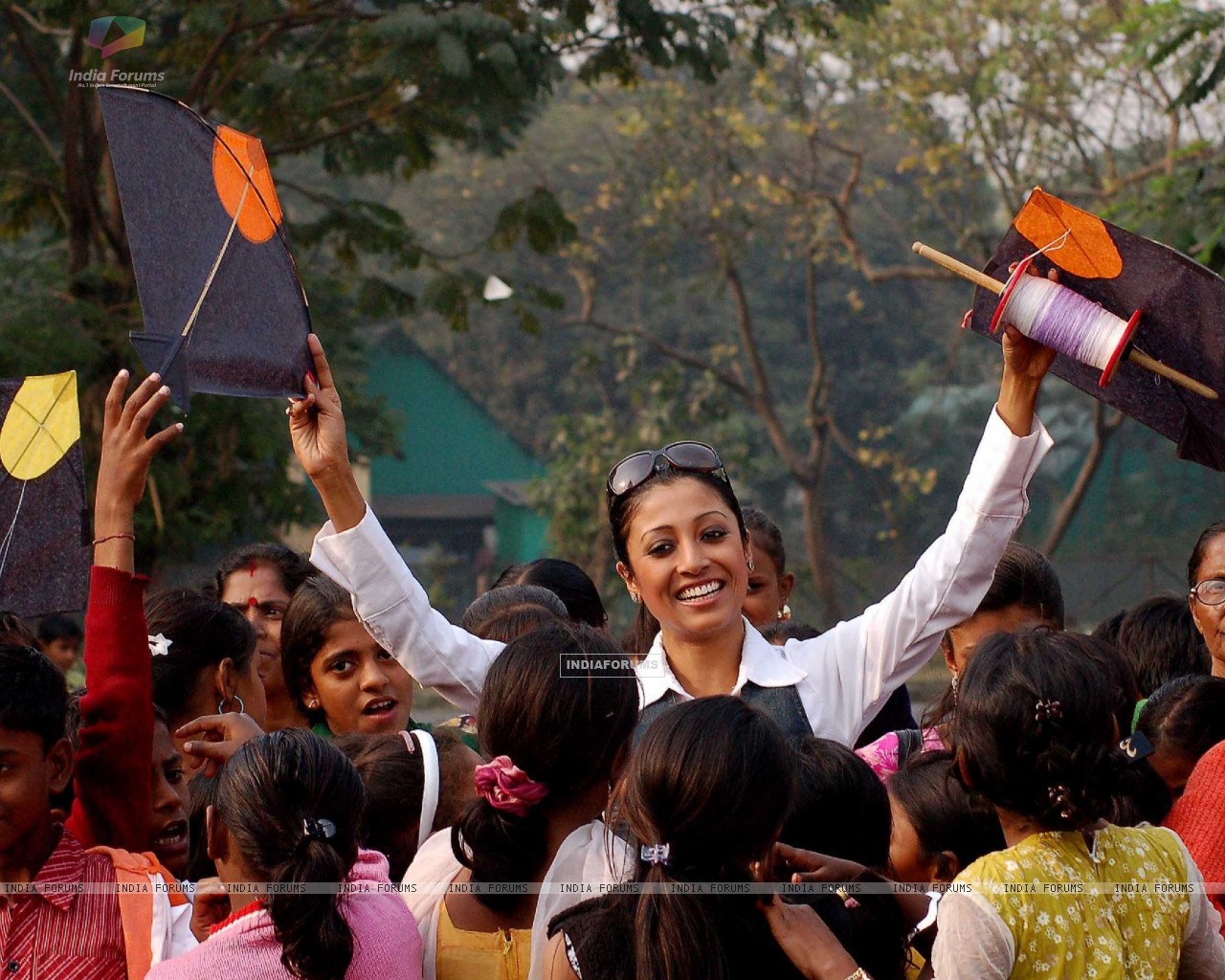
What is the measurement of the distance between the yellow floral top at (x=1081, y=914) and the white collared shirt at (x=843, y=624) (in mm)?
608

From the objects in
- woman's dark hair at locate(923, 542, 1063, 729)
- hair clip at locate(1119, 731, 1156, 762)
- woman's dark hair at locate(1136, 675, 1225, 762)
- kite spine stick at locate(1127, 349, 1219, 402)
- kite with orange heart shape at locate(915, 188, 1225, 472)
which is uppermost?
kite with orange heart shape at locate(915, 188, 1225, 472)

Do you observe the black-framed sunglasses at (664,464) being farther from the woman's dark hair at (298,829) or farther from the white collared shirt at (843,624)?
the woman's dark hair at (298,829)

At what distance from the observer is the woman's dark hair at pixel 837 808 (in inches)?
99.7

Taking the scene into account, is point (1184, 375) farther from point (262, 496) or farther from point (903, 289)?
point (903, 289)

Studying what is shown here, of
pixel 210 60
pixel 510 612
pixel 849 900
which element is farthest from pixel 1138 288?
pixel 210 60

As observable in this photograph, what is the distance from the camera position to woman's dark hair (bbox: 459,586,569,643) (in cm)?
341

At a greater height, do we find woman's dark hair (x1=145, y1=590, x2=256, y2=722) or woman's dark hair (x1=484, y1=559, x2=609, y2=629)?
woman's dark hair (x1=484, y1=559, x2=609, y2=629)

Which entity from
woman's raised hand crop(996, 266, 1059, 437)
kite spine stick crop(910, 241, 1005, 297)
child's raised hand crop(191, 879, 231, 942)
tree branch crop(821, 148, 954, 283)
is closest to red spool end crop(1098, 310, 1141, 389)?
woman's raised hand crop(996, 266, 1059, 437)

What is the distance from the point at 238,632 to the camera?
11.2 ft

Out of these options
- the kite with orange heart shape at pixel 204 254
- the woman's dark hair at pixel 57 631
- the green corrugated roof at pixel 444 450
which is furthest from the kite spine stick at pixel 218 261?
the green corrugated roof at pixel 444 450

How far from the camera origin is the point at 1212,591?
367 cm

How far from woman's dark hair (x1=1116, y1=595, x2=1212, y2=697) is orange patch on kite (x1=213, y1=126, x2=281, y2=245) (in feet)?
8.10

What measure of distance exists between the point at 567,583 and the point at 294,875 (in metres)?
2.08

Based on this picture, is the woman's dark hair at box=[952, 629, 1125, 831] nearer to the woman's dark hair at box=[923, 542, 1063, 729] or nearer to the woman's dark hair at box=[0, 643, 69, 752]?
the woman's dark hair at box=[923, 542, 1063, 729]
